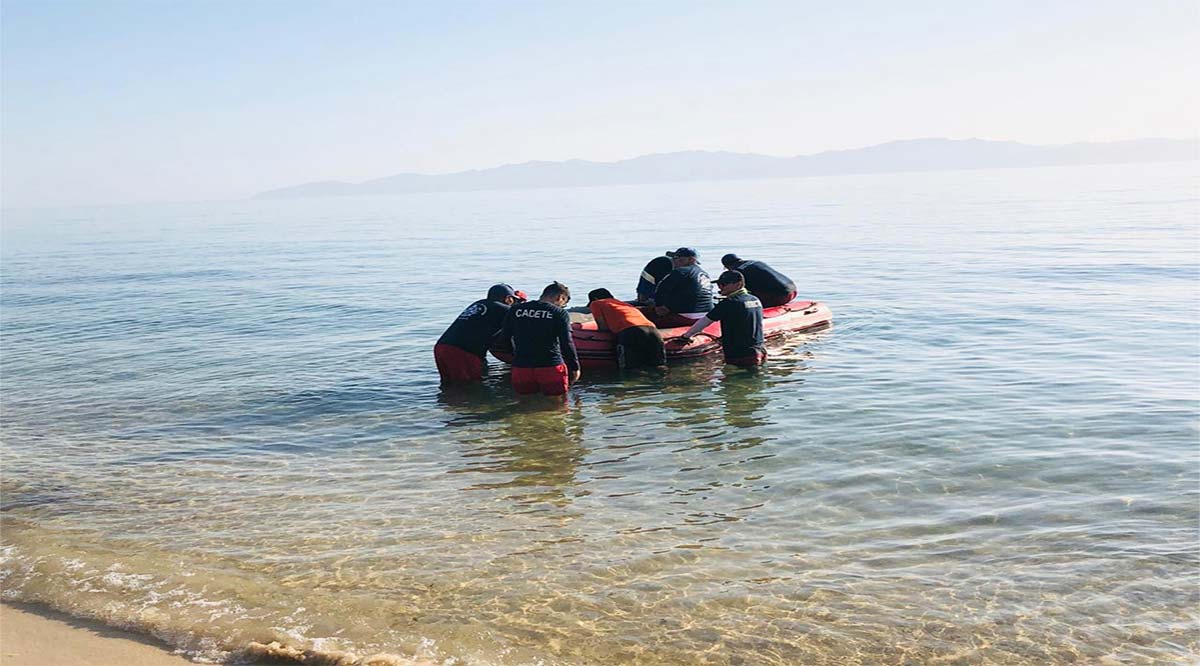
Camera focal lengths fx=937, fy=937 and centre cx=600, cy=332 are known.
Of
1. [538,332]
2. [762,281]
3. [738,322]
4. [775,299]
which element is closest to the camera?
[538,332]

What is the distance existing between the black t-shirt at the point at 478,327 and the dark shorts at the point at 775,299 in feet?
16.3

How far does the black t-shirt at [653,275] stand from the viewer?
13.8 metres

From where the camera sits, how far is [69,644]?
489cm

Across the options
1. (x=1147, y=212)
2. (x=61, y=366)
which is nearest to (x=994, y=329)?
(x=61, y=366)

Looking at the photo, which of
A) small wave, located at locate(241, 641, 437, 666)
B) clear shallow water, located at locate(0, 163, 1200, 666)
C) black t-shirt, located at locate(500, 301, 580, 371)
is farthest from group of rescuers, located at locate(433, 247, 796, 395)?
small wave, located at locate(241, 641, 437, 666)

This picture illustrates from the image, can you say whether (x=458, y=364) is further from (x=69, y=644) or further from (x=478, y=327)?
(x=69, y=644)

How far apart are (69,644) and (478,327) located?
22.3 ft

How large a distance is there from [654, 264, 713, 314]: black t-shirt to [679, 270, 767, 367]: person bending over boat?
38.4 inches

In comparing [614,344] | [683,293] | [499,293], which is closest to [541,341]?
[499,293]

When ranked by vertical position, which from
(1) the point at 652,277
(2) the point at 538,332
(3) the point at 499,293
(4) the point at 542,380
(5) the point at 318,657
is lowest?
(5) the point at 318,657

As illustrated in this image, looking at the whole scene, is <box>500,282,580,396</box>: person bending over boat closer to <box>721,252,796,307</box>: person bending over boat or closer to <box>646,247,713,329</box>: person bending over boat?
<box>646,247,713,329</box>: person bending over boat

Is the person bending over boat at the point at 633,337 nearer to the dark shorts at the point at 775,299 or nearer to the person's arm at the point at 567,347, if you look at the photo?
the person's arm at the point at 567,347

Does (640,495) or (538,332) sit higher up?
(538,332)

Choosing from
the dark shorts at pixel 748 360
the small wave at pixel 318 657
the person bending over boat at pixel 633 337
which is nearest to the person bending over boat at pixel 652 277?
the person bending over boat at pixel 633 337
